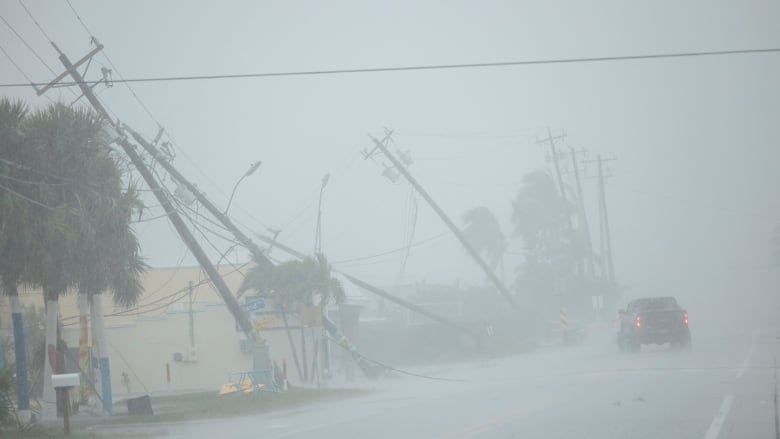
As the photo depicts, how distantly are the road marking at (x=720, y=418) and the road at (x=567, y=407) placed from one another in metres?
0.02

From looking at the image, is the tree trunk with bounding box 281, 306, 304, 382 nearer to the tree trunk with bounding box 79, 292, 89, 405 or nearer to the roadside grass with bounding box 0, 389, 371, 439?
the roadside grass with bounding box 0, 389, 371, 439

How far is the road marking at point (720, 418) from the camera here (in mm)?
13568

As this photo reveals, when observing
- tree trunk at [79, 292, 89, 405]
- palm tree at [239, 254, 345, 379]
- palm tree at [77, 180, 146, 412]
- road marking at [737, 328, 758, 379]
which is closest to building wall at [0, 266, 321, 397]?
palm tree at [239, 254, 345, 379]

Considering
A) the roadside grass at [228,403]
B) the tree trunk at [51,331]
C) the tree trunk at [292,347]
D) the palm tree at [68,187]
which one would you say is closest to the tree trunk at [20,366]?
the palm tree at [68,187]

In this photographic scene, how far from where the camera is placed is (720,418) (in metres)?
15.4

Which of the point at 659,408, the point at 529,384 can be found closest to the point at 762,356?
the point at 529,384

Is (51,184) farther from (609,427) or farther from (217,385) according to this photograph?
(217,385)

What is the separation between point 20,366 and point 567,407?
42.5 ft

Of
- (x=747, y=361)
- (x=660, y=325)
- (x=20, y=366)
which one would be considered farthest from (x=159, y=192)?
(x=660, y=325)

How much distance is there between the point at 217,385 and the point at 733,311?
57.6 m

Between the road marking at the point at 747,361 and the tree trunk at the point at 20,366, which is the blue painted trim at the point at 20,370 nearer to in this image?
the tree trunk at the point at 20,366

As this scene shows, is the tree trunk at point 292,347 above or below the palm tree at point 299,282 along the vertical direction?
below

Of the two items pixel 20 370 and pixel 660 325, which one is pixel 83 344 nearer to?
pixel 20 370

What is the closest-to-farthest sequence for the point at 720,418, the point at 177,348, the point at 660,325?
1. the point at 720,418
2. the point at 660,325
3. the point at 177,348
